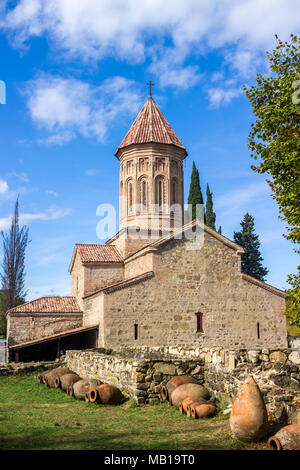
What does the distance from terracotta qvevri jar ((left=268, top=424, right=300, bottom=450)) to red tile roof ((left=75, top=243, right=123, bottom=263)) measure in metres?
16.5

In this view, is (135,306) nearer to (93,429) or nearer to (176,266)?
(176,266)

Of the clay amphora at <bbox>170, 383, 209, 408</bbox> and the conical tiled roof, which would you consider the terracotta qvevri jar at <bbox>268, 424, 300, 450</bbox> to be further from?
the conical tiled roof

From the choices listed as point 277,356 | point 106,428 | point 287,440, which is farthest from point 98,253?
point 287,440

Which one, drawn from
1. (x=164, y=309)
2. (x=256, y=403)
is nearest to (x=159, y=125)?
(x=164, y=309)

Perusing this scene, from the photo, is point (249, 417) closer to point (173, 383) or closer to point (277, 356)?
point (277, 356)

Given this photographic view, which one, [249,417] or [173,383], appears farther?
[173,383]

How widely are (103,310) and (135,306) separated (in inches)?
55.7

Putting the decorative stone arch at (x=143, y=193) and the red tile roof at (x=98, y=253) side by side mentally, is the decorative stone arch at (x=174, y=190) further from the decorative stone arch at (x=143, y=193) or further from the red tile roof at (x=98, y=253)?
the red tile roof at (x=98, y=253)

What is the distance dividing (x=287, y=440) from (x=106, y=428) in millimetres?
3030

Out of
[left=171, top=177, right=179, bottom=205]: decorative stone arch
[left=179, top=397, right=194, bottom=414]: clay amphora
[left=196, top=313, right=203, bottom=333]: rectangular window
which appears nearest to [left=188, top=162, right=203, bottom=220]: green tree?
[left=171, top=177, right=179, bottom=205]: decorative stone arch

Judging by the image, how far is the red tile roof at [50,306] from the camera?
19.8 metres

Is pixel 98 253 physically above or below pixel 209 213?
below

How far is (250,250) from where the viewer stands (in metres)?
35.2

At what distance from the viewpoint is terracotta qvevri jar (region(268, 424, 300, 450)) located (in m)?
5.16
